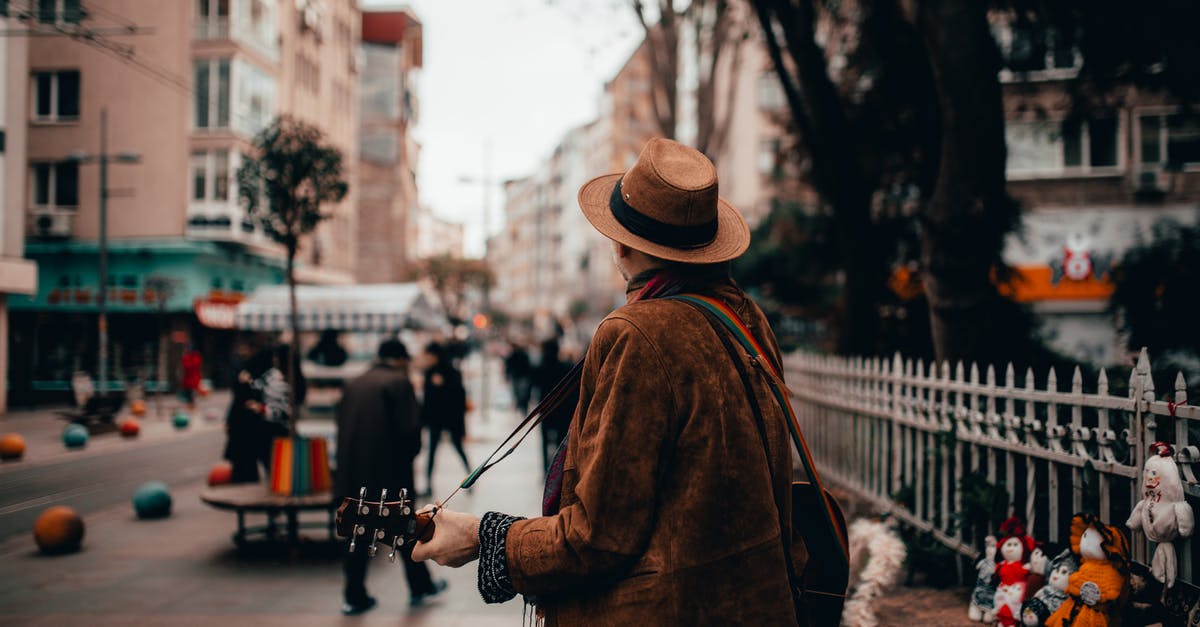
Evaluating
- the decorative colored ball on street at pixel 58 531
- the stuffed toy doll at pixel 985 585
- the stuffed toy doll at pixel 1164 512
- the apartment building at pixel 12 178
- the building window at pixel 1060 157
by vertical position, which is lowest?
the stuffed toy doll at pixel 985 585

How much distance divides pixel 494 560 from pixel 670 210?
0.94m

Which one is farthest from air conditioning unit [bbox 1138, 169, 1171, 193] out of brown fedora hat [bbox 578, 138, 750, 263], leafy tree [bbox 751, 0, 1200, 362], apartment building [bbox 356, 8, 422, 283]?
apartment building [bbox 356, 8, 422, 283]

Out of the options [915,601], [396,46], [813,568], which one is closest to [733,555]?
[813,568]

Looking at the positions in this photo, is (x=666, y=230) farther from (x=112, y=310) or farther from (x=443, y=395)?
(x=112, y=310)

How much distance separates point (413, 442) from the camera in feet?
22.2

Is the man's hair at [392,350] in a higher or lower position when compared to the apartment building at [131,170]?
lower

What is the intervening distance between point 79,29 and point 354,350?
84.0 feet

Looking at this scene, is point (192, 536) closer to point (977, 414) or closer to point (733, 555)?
point (977, 414)

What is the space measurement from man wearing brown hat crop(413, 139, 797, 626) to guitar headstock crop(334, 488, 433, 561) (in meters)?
0.04

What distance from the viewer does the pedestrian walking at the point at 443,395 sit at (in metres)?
11.7

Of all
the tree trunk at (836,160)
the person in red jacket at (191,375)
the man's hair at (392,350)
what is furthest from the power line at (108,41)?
the person in red jacket at (191,375)

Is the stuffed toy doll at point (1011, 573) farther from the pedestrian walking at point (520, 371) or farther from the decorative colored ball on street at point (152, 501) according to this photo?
the pedestrian walking at point (520, 371)

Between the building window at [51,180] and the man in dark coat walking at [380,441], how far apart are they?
95.3 inches

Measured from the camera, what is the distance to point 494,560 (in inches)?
81.0
